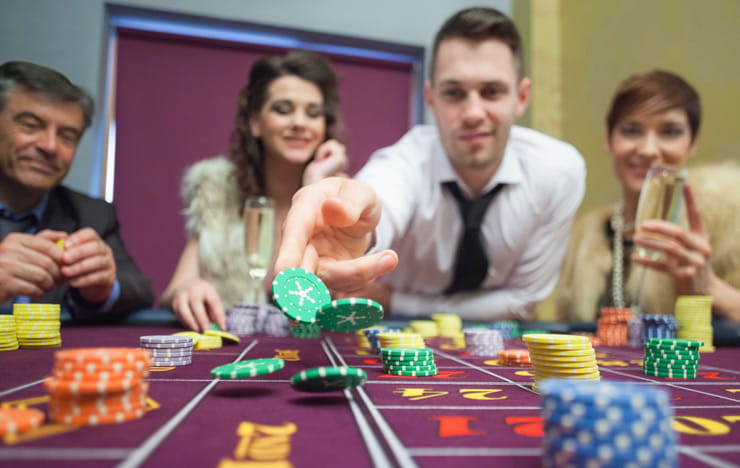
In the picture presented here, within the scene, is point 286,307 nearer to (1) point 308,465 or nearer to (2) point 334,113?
(1) point 308,465

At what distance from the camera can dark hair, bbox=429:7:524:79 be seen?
2.85 metres

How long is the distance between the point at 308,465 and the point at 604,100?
5.15 meters

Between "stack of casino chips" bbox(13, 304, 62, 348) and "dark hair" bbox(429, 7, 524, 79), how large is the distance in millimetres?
2415

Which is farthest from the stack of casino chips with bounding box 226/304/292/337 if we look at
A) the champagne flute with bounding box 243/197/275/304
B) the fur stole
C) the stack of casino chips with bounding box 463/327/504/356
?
the fur stole

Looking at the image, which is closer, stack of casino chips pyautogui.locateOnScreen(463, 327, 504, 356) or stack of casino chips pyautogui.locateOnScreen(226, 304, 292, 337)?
stack of casino chips pyautogui.locateOnScreen(463, 327, 504, 356)

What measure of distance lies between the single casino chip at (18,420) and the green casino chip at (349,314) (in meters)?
0.49

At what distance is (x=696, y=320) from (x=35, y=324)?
7.36ft

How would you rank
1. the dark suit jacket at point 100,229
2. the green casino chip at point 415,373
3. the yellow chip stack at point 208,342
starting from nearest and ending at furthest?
1. the green casino chip at point 415,373
2. the yellow chip stack at point 208,342
3. the dark suit jacket at point 100,229

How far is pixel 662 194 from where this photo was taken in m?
2.20

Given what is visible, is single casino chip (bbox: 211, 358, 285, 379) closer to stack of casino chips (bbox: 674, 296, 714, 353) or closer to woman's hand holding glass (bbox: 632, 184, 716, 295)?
stack of casino chips (bbox: 674, 296, 714, 353)

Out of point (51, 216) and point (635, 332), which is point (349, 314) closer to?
point (635, 332)

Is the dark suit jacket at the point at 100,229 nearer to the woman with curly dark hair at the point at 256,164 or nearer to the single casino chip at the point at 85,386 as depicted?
the woman with curly dark hair at the point at 256,164

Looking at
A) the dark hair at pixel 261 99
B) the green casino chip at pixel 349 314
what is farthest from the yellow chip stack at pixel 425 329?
the dark hair at pixel 261 99

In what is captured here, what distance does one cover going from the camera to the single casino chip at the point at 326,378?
817 millimetres
